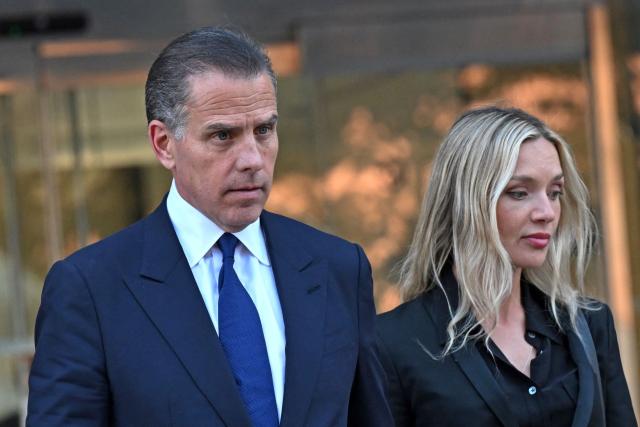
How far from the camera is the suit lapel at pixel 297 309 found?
2818 mm

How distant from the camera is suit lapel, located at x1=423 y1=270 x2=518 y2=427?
3.61m

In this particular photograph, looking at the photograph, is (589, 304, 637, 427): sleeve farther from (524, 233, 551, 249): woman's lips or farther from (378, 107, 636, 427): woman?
(524, 233, 551, 249): woman's lips

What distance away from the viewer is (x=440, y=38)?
29.3 feet

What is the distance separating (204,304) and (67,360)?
0.32 meters

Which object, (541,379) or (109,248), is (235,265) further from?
(541,379)

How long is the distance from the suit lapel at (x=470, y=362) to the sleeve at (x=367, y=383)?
62cm

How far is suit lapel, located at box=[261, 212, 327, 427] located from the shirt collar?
0.16ft

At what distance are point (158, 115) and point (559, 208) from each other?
56.8 inches

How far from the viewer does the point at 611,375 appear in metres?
3.81

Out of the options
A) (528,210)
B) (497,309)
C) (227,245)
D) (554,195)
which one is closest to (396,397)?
(497,309)

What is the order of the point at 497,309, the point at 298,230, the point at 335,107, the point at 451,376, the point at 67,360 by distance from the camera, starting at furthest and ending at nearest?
the point at 335,107
the point at 497,309
the point at 451,376
the point at 298,230
the point at 67,360

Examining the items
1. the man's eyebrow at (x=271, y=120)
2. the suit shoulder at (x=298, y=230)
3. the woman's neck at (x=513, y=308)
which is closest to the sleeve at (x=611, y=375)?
the woman's neck at (x=513, y=308)

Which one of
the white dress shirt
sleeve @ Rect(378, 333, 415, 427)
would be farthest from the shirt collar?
sleeve @ Rect(378, 333, 415, 427)

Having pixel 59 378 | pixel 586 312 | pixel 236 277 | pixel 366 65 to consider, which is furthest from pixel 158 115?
pixel 366 65
